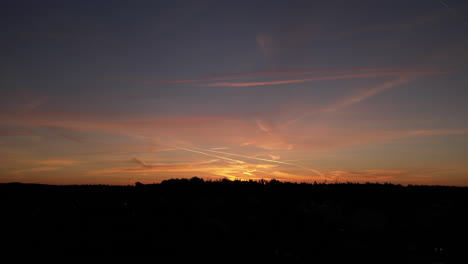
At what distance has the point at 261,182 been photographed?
21.6 m

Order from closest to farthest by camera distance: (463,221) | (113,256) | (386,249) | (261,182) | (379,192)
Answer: (113,256) → (386,249) → (463,221) → (379,192) → (261,182)

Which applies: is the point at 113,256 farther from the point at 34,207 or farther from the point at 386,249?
the point at 386,249

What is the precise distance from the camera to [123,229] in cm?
1490

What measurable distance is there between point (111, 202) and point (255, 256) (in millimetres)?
9517

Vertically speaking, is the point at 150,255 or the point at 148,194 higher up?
the point at 148,194

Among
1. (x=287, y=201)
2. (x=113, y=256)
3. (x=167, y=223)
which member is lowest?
(x=113, y=256)

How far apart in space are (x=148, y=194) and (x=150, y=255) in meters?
7.37

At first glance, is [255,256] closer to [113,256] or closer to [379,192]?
[113,256]

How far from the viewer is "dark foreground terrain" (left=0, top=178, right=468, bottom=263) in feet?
43.7

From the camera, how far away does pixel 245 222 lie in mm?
15758

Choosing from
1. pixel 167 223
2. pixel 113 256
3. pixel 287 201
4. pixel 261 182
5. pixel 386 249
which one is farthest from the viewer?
pixel 261 182

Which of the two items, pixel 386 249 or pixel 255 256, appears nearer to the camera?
pixel 255 256

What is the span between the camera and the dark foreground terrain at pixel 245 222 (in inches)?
525

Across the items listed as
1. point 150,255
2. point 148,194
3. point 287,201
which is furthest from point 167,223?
point 287,201
